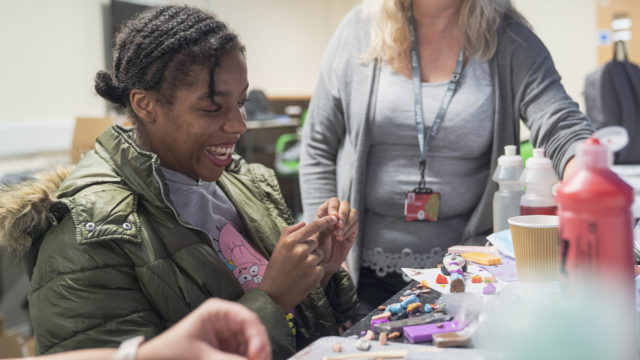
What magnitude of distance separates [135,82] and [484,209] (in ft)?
3.30

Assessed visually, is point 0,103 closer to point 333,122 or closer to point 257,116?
point 257,116

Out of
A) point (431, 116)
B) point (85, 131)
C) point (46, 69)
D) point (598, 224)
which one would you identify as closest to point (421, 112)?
point (431, 116)

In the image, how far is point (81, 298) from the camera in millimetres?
888

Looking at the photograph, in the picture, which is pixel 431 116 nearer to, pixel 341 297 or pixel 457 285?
pixel 341 297

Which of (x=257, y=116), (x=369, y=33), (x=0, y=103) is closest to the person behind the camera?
(x=369, y=33)

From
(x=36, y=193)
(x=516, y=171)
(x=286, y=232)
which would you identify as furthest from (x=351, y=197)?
(x=36, y=193)

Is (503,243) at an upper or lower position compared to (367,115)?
lower

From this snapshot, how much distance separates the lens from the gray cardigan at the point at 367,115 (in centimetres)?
151

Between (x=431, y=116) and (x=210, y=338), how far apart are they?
1.14 meters

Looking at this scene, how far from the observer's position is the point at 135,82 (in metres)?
1.10

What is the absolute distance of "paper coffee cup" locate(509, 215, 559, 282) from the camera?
0.97 meters

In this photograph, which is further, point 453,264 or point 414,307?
point 453,264

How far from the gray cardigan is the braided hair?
644mm

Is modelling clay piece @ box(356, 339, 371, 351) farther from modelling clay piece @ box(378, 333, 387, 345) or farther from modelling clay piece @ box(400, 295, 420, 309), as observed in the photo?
modelling clay piece @ box(400, 295, 420, 309)
